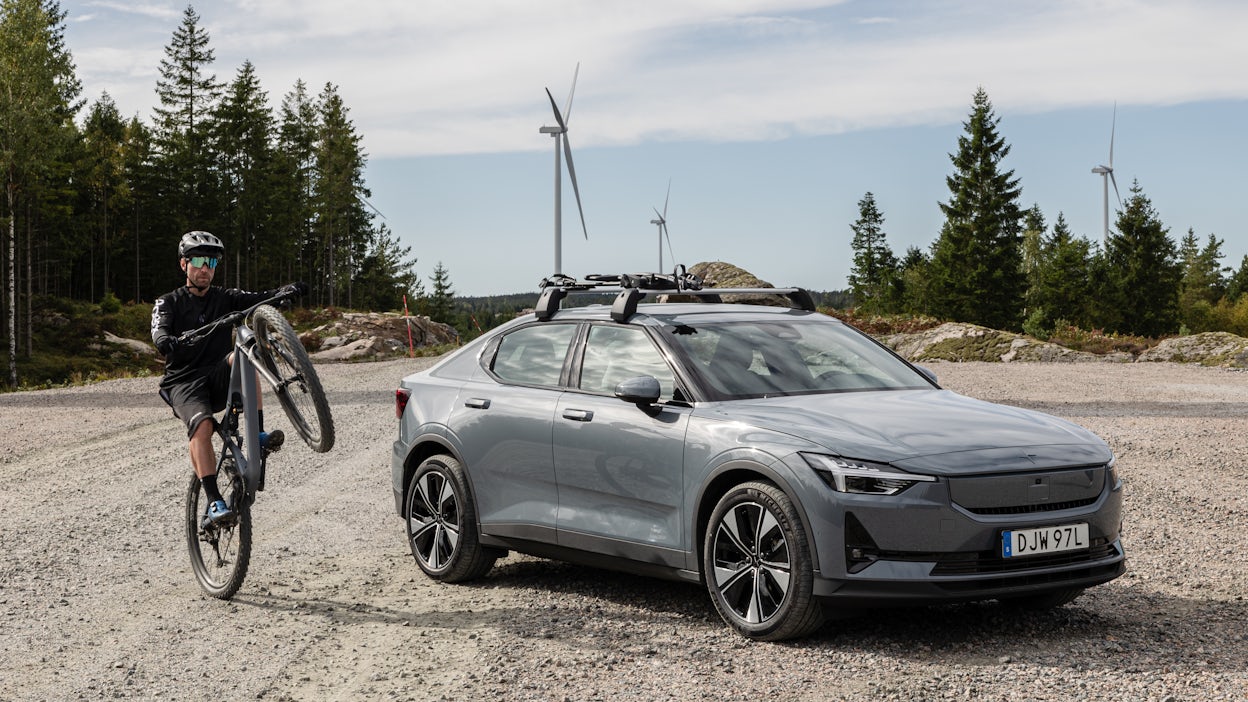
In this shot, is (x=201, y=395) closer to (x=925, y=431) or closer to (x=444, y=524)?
(x=444, y=524)

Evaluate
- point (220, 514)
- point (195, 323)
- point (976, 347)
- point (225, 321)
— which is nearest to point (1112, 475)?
point (220, 514)

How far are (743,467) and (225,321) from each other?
3.51m

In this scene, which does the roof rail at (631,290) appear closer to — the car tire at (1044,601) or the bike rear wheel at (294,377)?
the bike rear wheel at (294,377)

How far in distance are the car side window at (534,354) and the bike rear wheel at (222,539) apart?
1.71 m

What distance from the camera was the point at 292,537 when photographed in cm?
945

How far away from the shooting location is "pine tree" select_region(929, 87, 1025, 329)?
79500 millimetres

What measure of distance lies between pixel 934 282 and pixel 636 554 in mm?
80531

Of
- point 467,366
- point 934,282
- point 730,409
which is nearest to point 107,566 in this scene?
point 467,366

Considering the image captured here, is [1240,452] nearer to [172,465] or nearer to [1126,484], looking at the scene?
[1126,484]

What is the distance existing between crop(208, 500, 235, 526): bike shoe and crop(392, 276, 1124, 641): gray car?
3.77ft

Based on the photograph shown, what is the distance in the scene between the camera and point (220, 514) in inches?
286

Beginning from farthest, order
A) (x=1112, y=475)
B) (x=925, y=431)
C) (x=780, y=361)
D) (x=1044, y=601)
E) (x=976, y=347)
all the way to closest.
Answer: (x=976, y=347), (x=780, y=361), (x=1044, y=601), (x=1112, y=475), (x=925, y=431)

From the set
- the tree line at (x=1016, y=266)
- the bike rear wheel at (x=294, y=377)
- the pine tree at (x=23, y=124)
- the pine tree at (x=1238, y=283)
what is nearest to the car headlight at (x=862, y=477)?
the bike rear wheel at (x=294, y=377)

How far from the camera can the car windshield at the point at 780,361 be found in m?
6.44
